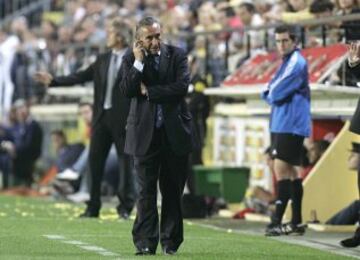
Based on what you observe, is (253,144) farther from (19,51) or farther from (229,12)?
(19,51)

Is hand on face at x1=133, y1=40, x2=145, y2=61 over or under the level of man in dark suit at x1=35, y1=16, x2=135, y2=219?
over

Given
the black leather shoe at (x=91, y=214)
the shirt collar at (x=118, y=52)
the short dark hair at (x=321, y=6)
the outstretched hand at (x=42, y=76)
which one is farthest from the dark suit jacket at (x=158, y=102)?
the short dark hair at (x=321, y=6)

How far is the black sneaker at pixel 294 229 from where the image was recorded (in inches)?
669

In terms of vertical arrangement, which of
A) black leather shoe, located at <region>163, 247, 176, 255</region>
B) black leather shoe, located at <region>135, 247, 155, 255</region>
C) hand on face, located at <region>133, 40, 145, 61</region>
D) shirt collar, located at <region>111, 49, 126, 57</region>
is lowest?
black leather shoe, located at <region>163, 247, 176, 255</region>

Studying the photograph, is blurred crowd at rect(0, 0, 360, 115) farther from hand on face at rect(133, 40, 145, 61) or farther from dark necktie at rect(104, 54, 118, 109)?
hand on face at rect(133, 40, 145, 61)

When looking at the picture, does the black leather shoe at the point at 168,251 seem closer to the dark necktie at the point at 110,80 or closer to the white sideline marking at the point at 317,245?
the white sideline marking at the point at 317,245

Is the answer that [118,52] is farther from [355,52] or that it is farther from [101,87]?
[355,52]

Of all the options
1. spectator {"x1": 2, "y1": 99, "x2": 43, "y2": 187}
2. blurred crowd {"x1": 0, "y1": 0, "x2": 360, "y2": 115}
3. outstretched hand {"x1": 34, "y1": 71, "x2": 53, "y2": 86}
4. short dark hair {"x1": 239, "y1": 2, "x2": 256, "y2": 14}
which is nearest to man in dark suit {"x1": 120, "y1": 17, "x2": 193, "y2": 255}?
blurred crowd {"x1": 0, "y1": 0, "x2": 360, "y2": 115}

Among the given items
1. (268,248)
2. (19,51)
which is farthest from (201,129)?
(19,51)

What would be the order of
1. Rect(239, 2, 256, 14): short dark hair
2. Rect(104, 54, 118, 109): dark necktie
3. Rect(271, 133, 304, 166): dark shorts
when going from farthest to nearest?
Rect(239, 2, 256, 14): short dark hair < Rect(104, 54, 118, 109): dark necktie < Rect(271, 133, 304, 166): dark shorts

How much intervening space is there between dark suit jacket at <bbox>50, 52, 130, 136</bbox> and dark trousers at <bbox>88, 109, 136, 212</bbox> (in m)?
0.12

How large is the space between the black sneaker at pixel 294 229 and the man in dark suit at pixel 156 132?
3.44m

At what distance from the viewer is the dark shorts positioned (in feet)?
55.1

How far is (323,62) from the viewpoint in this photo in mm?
18891
